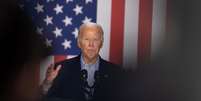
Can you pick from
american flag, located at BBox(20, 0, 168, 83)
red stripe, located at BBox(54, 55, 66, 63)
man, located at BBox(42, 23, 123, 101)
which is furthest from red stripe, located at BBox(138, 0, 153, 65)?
red stripe, located at BBox(54, 55, 66, 63)

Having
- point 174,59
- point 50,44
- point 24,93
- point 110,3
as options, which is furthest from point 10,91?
point 174,59

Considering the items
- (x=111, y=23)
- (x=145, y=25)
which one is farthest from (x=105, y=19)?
Result: (x=145, y=25)

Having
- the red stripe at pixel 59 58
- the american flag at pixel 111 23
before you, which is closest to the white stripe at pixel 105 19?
the american flag at pixel 111 23

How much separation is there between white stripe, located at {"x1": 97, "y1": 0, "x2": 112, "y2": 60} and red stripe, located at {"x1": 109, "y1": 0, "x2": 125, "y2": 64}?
0.04 feet

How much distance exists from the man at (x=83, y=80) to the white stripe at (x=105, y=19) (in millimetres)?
35

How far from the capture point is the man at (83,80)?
4.38 feet

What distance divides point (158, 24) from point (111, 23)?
0.15 m

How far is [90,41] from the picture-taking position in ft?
4.26

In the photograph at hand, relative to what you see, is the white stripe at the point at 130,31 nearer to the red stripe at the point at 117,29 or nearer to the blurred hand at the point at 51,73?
the red stripe at the point at 117,29

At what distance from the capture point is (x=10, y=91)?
1.37m

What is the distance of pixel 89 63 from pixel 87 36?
0.09 metres

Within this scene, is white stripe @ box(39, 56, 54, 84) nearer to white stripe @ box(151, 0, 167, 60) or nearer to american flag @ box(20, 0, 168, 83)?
american flag @ box(20, 0, 168, 83)

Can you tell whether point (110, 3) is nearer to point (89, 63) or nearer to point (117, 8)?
point (117, 8)

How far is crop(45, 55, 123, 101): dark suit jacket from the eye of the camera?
1.34m
